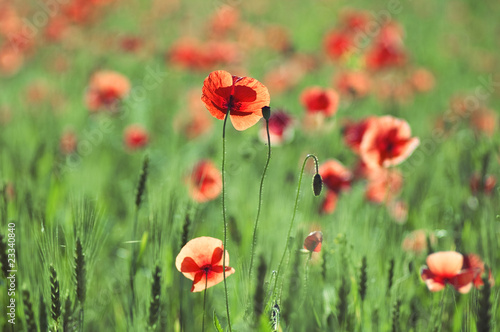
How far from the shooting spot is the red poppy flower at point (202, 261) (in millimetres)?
748

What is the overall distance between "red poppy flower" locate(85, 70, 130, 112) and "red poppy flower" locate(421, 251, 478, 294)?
1652 mm

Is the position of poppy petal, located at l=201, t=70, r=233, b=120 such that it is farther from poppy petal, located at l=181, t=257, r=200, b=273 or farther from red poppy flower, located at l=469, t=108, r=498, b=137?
red poppy flower, located at l=469, t=108, r=498, b=137

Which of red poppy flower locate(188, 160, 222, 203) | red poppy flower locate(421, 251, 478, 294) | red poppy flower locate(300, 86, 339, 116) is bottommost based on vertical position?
red poppy flower locate(421, 251, 478, 294)

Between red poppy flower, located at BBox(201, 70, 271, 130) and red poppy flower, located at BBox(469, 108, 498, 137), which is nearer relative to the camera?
red poppy flower, located at BBox(201, 70, 271, 130)

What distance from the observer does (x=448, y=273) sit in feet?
2.86

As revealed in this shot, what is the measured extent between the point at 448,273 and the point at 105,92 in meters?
1.69

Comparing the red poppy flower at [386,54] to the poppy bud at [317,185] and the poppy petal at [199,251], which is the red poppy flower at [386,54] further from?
the poppy petal at [199,251]

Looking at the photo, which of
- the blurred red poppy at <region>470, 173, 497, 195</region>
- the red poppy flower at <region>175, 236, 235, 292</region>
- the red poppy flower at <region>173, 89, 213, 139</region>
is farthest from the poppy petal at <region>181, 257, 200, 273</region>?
the red poppy flower at <region>173, 89, 213, 139</region>

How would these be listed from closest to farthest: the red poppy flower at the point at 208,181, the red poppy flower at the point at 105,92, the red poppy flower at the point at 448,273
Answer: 1. the red poppy flower at the point at 448,273
2. the red poppy flower at the point at 208,181
3. the red poppy flower at the point at 105,92

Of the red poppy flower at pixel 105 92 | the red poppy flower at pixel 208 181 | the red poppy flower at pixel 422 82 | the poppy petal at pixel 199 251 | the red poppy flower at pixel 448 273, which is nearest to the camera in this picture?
the poppy petal at pixel 199 251

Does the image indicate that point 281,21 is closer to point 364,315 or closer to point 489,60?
point 489,60

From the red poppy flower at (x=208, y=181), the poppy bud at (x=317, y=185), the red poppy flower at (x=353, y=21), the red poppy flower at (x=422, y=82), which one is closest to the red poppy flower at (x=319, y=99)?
the red poppy flower at (x=208, y=181)

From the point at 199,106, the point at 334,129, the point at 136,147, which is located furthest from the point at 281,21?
the point at 136,147

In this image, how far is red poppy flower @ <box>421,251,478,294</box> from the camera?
2.84 ft
